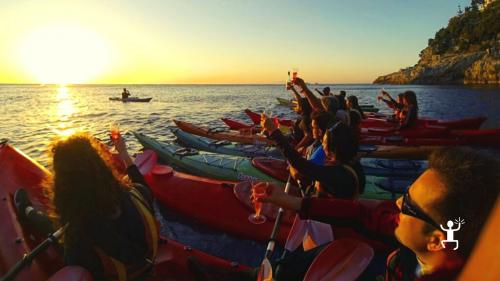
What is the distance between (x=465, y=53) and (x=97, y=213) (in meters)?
109

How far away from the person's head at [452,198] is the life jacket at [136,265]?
2.06 m

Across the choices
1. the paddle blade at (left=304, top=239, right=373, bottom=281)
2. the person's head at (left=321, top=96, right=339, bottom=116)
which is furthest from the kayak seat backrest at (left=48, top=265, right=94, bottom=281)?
the person's head at (left=321, top=96, right=339, bottom=116)

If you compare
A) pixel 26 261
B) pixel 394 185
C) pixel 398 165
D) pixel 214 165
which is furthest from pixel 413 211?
pixel 214 165

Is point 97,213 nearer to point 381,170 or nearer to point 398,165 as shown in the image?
point 381,170

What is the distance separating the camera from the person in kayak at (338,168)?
3348 mm

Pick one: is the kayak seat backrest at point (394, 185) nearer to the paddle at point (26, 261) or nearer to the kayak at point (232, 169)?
the kayak at point (232, 169)

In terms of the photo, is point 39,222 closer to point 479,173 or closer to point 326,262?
point 326,262

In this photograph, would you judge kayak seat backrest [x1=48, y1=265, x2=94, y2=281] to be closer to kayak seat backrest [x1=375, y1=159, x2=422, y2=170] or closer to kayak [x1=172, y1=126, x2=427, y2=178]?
kayak [x1=172, y1=126, x2=427, y2=178]

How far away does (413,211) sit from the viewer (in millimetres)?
1688

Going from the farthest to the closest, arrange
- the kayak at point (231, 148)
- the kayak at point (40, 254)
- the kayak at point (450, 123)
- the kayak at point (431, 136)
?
1. the kayak at point (450, 123)
2. the kayak at point (431, 136)
3. the kayak at point (231, 148)
4. the kayak at point (40, 254)

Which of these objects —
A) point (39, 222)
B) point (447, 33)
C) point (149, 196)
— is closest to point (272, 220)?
point (149, 196)

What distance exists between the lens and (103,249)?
2.66 meters

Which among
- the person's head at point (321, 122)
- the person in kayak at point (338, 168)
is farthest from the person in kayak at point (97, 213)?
the person's head at point (321, 122)

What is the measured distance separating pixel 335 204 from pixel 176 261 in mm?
2484
